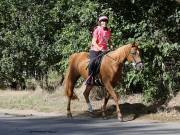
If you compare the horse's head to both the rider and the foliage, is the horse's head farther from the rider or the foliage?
the foliage

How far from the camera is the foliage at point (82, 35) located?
1716 centimetres

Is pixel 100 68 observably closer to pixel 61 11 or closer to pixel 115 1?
pixel 115 1

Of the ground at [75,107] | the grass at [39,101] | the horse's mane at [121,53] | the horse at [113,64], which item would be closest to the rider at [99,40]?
the horse at [113,64]

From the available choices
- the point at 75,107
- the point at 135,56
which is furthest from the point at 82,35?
the point at 135,56

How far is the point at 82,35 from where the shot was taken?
63.4 feet

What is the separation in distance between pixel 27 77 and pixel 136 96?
7009mm

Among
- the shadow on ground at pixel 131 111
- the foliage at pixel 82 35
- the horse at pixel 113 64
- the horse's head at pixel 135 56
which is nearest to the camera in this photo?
the horse's head at pixel 135 56

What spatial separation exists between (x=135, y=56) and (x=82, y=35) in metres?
4.14

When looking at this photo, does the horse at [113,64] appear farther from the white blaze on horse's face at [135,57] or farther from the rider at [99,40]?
the rider at [99,40]

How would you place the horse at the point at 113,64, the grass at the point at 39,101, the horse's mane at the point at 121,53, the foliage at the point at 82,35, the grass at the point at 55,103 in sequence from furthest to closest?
the grass at the point at 39,101, the foliage at the point at 82,35, the grass at the point at 55,103, the horse's mane at the point at 121,53, the horse at the point at 113,64

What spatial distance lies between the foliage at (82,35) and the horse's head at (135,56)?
1.41 metres

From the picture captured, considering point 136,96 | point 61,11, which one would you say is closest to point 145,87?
point 136,96

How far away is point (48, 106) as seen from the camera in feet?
63.6

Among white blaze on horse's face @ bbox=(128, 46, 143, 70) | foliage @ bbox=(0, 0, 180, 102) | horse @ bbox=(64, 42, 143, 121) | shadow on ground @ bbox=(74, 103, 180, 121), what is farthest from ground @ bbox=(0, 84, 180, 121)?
white blaze on horse's face @ bbox=(128, 46, 143, 70)
